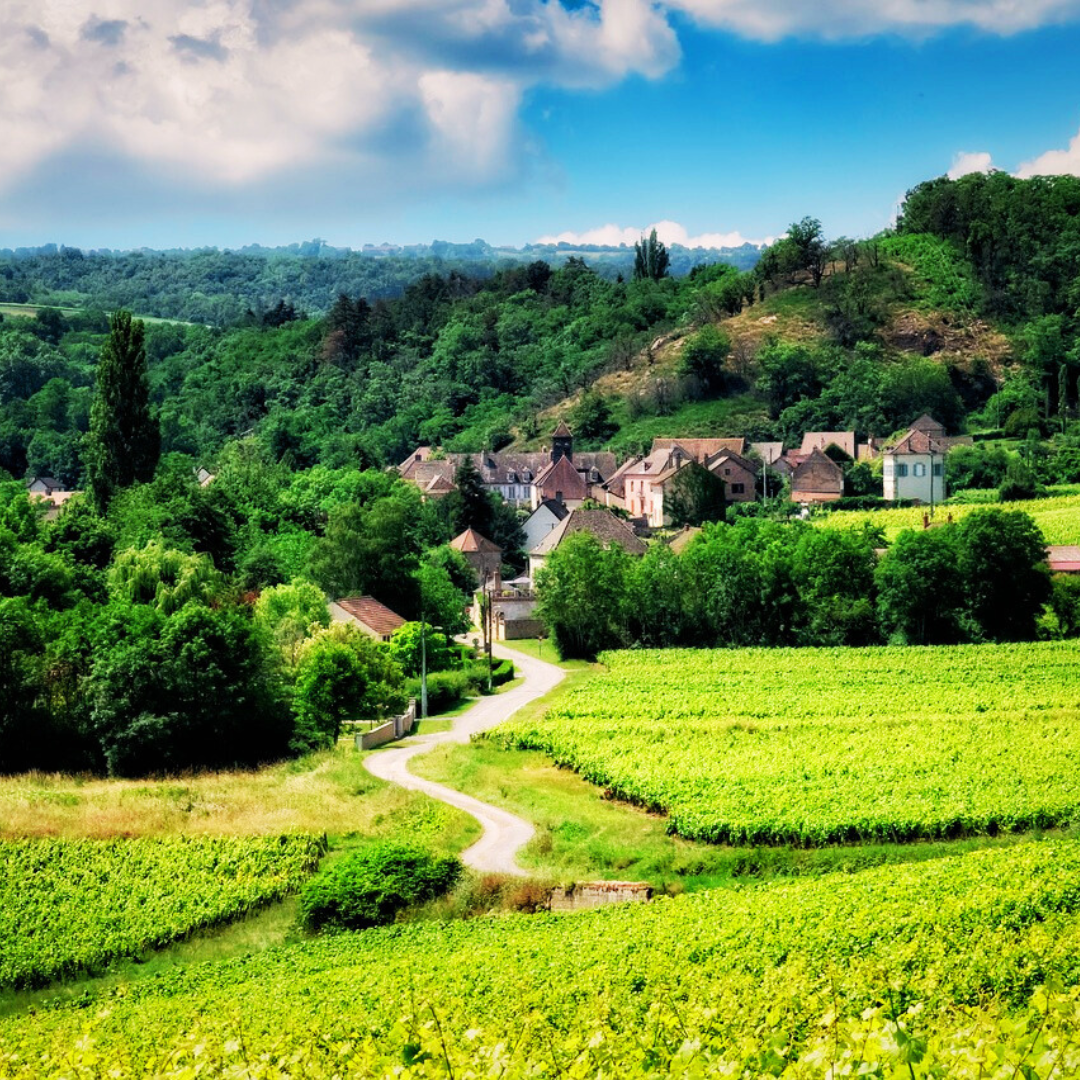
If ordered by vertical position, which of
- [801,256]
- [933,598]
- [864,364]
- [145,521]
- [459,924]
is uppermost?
[801,256]

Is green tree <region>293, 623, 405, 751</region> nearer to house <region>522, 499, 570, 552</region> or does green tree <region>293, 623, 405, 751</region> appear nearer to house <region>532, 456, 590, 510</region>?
house <region>522, 499, 570, 552</region>

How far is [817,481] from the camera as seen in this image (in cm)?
9150

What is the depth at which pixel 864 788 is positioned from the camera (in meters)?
34.0

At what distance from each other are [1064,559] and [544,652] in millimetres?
23221

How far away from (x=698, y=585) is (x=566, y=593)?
571 cm

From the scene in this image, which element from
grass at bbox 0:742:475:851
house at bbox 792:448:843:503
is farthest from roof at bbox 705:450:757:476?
grass at bbox 0:742:475:851

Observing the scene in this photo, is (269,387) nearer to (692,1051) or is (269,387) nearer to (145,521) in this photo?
(145,521)

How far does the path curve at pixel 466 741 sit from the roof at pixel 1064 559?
22.2m

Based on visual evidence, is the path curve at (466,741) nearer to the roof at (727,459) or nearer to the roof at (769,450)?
the roof at (727,459)

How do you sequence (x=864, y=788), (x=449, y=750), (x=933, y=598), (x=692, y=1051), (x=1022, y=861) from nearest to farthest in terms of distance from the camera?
(x=692, y=1051) < (x=1022, y=861) < (x=864, y=788) < (x=449, y=750) < (x=933, y=598)

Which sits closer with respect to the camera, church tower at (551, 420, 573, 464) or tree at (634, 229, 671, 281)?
church tower at (551, 420, 573, 464)

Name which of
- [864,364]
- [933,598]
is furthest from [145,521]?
[864,364]

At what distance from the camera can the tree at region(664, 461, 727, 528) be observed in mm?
84812

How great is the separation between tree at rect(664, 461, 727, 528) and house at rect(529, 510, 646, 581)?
9.74 m
